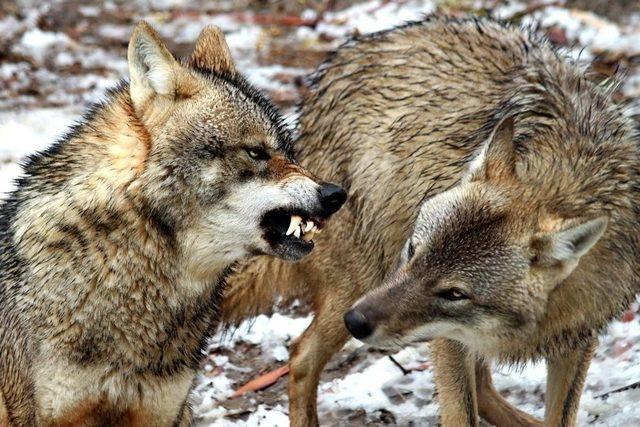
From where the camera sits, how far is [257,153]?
15.8 ft

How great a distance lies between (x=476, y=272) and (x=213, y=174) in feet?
4.08

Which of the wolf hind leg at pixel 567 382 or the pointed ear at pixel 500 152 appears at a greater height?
the pointed ear at pixel 500 152

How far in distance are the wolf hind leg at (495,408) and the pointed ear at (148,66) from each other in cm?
259

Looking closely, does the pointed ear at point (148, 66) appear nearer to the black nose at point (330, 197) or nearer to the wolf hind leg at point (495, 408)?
the black nose at point (330, 197)

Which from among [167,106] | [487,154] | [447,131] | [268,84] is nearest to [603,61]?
[268,84]

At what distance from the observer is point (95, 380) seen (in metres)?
4.81

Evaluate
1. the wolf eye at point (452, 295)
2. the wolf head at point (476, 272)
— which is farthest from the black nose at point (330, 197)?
the wolf eye at point (452, 295)

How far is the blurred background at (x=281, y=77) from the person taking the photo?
6.52m

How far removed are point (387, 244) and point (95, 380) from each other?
189cm

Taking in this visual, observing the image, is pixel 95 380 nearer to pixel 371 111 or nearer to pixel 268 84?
pixel 371 111

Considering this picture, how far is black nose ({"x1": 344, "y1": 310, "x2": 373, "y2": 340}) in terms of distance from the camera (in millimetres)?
4816

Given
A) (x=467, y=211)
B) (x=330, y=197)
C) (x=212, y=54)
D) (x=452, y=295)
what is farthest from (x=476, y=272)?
(x=212, y=54)

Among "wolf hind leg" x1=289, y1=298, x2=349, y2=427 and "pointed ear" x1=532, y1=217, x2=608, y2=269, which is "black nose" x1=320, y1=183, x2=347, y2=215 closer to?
"pointed ear" x1=532, y1=217, x2=608, y2=269

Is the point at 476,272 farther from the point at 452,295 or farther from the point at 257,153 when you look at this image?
the point at 257,153
